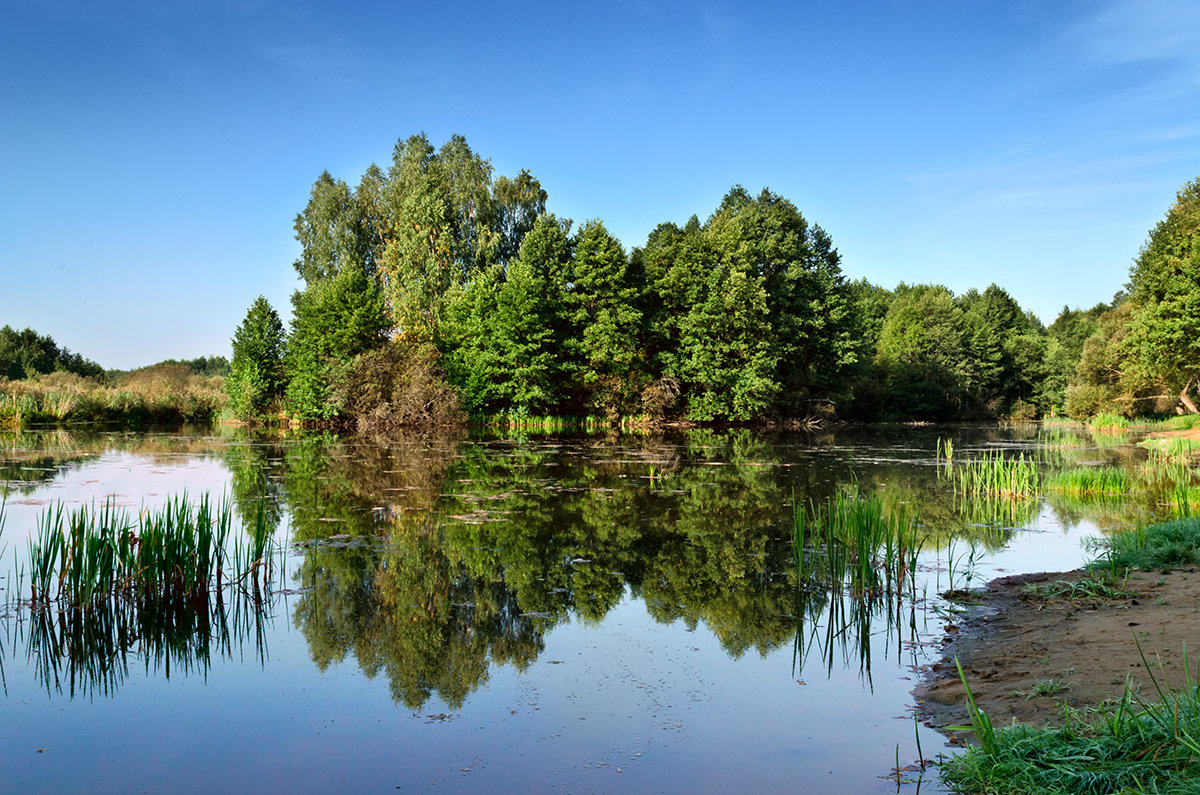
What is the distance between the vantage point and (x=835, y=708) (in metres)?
5.66

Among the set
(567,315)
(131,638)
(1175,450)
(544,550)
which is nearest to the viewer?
(131,638)

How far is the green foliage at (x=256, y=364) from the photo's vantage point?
41.8 m

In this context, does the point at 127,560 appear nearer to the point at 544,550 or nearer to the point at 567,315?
the point at 544,550

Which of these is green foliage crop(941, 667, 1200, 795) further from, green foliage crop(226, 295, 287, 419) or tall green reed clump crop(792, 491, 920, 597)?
green foliage crop(226, 295, 287, 419)

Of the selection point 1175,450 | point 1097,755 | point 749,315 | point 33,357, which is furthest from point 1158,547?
point 33,357

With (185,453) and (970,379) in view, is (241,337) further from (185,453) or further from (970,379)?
(970,379)

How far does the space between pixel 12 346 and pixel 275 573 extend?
61203mm

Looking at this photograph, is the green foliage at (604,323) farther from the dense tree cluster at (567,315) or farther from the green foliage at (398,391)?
the green foliage at (398,391)

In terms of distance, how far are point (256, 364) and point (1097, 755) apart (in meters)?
43.6

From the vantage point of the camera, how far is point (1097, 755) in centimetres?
389

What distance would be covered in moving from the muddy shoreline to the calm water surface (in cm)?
35

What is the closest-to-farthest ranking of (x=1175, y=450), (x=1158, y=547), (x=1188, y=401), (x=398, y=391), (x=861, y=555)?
(x=861, y=555) → (x=1158, y=547) → (x=1175, y=450) → (x=398, y=391) → (x=1188, y=401)

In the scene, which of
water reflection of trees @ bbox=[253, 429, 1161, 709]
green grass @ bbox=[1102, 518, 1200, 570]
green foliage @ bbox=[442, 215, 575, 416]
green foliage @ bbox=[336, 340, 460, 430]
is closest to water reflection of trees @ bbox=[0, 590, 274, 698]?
water reflection of trees @ bbox=[253, 429, 1161, 709]

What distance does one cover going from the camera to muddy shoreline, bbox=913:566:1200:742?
506 centimetres
